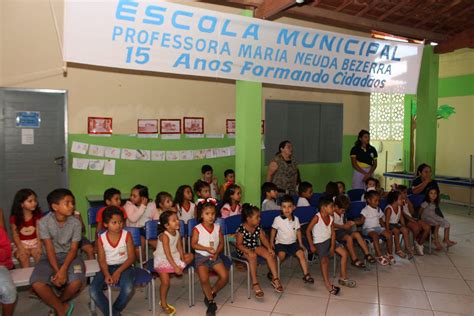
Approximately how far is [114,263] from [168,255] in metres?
0.46

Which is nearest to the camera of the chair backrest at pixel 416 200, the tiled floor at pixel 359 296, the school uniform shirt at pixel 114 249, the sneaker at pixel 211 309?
the school uniform shirt at pixel 114 249

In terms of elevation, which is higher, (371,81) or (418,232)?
(371,81)

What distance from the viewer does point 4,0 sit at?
5.34 metres

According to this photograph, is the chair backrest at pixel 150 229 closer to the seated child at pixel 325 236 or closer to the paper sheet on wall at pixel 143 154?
the seated child at pixel 325 236

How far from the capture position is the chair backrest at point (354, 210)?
5220 millimetres

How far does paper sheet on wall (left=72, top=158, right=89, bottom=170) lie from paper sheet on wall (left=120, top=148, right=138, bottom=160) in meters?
0.51

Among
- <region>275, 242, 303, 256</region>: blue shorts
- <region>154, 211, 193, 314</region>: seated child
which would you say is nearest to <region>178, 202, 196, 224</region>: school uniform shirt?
<region>154, 211, 193, 314</region>: seated child

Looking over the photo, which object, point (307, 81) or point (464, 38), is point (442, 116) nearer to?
point (464, 38)

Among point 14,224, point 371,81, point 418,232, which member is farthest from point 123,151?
point 418,232

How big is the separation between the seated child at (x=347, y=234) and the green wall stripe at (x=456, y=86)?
19.4 feet

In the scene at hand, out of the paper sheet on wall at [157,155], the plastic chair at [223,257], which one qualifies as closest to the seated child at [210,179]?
the paper sheet on wall at [157,155]

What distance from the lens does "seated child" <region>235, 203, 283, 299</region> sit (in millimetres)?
4105

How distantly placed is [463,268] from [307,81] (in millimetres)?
2942

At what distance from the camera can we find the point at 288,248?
436 cm
